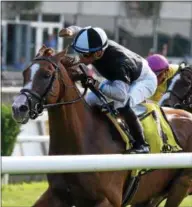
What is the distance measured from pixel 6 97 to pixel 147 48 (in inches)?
709

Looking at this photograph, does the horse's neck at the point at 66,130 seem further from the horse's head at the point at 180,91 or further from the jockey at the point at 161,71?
the horse's head at the point at 180,91

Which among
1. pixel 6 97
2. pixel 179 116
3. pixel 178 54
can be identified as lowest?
pixel 178 54

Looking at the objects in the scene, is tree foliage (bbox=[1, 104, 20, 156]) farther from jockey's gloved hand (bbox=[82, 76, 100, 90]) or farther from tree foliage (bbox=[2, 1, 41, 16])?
tree foliage (bbox=[2, 1, 41, 16])

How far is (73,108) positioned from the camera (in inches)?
219

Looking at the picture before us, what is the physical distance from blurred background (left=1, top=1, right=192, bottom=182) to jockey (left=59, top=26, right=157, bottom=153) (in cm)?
1596

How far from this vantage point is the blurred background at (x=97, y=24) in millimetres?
26359

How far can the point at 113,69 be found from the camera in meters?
5.65

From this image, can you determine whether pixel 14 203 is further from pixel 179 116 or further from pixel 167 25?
pixel 167 25

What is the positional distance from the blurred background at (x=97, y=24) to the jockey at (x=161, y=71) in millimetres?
14391

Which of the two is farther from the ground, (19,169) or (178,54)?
(19,169)

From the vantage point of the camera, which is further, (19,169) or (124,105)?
Answer: (124,105)

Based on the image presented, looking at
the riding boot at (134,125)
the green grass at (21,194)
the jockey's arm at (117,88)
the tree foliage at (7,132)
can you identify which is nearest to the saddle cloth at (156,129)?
the riding boot at (134,125)

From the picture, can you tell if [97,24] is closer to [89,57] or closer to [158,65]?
[158,65]

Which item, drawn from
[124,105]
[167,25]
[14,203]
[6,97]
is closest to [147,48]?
[167,25]
